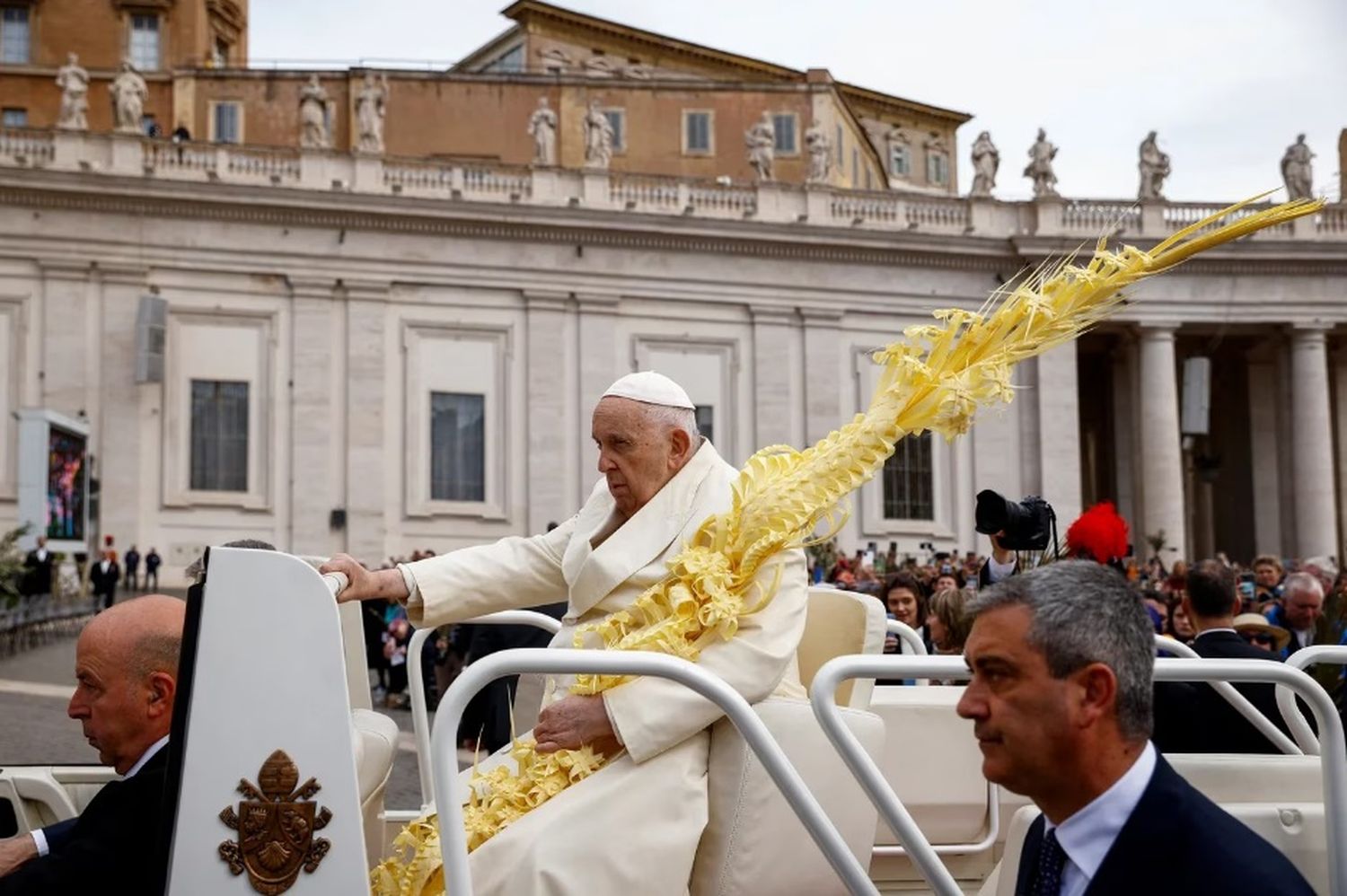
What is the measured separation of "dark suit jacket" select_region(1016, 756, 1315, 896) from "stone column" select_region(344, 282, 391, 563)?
33.2 meters

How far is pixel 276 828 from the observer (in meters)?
3.26

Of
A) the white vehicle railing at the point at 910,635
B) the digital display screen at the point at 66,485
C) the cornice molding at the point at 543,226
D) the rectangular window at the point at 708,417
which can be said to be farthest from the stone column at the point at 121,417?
the white vehicle railing at the point at 910,635

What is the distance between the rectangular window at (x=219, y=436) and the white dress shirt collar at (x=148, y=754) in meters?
32.6

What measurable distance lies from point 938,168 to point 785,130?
18.5 meters

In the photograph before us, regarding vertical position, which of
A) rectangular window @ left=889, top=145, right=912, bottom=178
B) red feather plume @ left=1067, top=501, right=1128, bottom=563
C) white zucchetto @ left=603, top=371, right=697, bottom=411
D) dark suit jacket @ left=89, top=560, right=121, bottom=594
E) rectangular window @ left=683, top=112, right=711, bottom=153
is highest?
rectangular window @ left=889, top=145, right=912, bottom=178

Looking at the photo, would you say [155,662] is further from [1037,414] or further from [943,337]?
[1037,414]

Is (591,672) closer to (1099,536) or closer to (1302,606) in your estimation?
(1099,536)

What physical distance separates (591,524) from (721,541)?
618 mm

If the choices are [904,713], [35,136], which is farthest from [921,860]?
[35,136]

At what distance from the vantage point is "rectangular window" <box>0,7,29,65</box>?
5059cm

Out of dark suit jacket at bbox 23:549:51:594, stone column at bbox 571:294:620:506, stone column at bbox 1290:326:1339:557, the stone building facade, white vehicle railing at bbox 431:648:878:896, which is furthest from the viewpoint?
stone column at bbox 1290:326:1339:557

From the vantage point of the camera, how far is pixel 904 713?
529 centimetres

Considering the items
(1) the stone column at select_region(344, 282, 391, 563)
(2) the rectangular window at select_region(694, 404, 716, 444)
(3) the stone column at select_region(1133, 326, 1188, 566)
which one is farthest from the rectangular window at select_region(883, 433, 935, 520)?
(1) the stone column at select_region(344, 282, 391, 563)

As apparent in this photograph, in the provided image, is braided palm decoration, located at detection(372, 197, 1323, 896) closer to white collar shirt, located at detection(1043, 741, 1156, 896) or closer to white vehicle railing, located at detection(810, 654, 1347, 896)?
white vehicle railing, located at detection(810, 654, 1347, 896)
